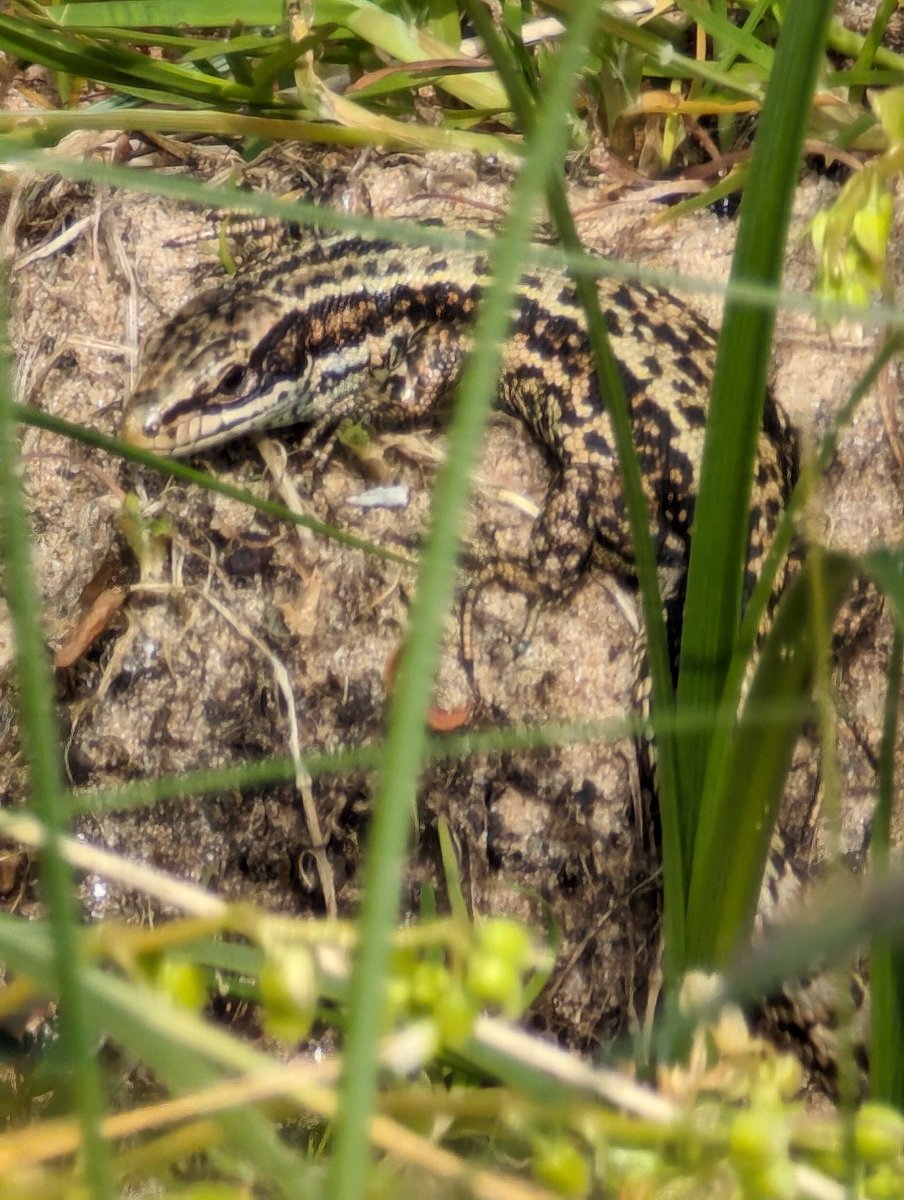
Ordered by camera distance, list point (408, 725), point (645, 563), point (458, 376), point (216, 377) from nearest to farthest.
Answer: point (408, 725) < point (645, 563) < point (216, 377) < point (458, 376)

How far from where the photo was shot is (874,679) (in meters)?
2.49

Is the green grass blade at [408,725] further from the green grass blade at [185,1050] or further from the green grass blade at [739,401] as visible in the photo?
the green grass blade at [739,401]

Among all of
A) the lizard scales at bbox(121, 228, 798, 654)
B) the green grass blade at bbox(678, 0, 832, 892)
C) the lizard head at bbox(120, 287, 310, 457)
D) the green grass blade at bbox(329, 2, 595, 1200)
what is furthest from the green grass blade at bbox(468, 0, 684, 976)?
the lizard head at bbox(120, 287, 310, 457)

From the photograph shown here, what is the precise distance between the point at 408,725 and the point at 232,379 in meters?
2.46

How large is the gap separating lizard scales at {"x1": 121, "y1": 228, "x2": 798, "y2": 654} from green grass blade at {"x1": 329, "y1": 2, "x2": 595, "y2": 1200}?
202 centimetres

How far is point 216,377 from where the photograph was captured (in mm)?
2828

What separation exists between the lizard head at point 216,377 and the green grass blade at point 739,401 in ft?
5.28

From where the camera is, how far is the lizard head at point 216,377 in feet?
8.91

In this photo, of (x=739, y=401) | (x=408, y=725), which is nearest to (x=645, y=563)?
(x=739, y=401)

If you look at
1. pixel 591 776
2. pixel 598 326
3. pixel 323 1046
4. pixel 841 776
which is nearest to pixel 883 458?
pixel 841 776

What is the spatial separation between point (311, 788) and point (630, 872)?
0.70 meters

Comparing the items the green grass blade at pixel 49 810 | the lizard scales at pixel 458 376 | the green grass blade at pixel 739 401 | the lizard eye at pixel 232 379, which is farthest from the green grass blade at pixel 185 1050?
the lizard eye at pixel 232 379

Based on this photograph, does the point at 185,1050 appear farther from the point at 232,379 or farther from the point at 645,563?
the point at 232,379

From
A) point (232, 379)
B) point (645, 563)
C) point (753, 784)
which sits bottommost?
point (753, 784)
